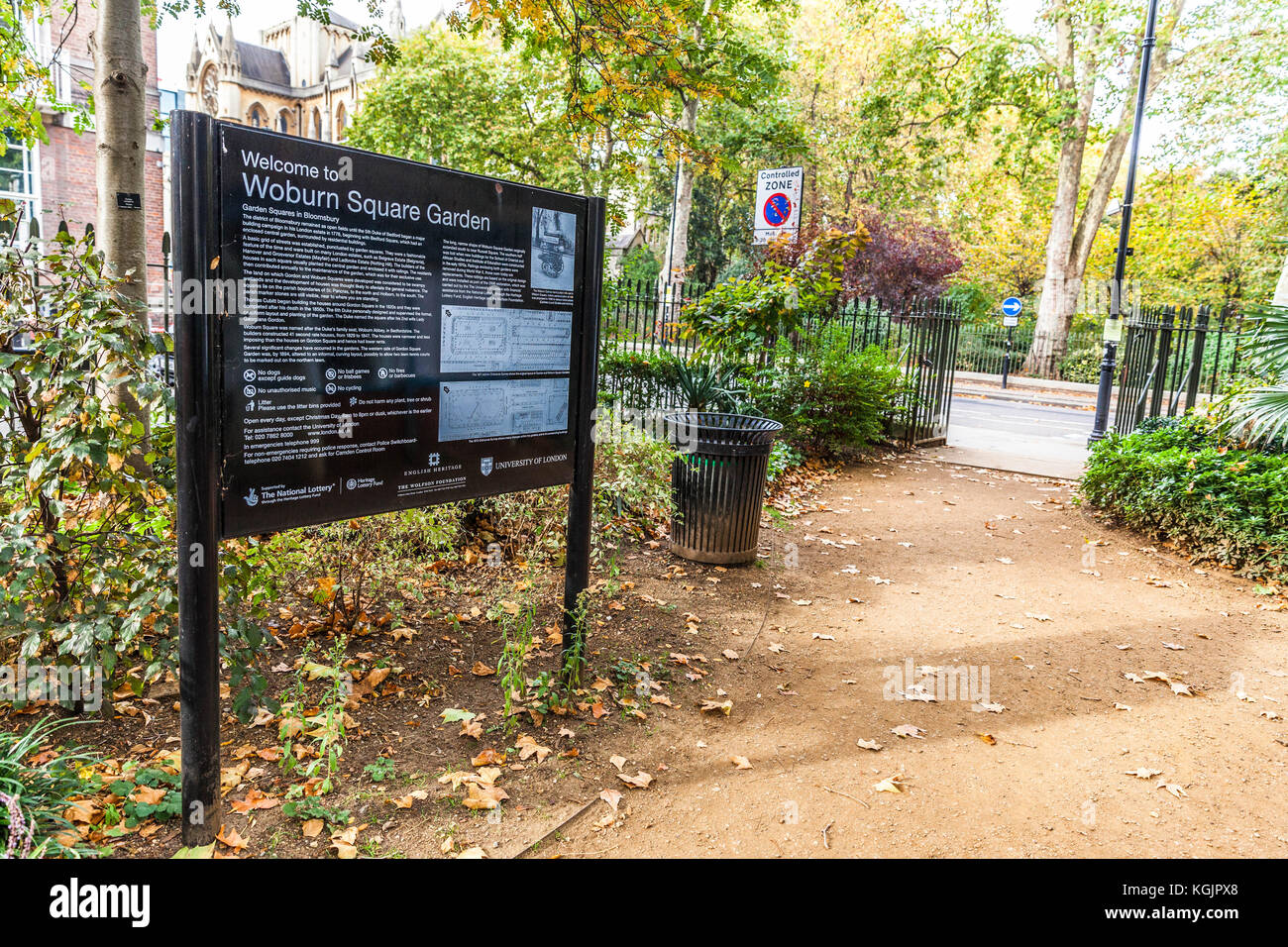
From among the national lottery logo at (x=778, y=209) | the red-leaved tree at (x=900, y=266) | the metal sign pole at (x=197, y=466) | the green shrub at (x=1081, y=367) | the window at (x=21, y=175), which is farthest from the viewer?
the red-leaved tree at (x=900, y=266)

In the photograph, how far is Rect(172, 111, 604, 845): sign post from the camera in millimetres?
2502

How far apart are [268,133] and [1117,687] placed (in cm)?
495

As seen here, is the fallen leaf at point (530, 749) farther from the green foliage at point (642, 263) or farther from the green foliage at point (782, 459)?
the green foliage at point (642, 263)

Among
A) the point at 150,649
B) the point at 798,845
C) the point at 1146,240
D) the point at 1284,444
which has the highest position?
the point at 1146,240

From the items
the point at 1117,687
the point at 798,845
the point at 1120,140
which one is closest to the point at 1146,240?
the point at 1120,140

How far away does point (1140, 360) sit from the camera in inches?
484

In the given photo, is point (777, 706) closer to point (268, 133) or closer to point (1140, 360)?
point (268, 133)

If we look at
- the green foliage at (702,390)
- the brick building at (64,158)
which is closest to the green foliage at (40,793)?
the green foliage at (702,390)

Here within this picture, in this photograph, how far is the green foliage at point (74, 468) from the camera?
2988 mm

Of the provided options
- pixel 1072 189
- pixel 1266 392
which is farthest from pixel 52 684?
pixel 1072 189

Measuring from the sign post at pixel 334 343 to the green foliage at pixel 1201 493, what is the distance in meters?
6.15

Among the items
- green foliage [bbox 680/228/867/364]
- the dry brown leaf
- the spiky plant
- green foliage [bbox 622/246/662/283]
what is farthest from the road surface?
green foliage [bbox 622/246/662/283]

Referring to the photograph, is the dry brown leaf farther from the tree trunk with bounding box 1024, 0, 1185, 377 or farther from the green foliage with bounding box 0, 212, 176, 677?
the tree trunk with bounding box 1024, 0, 1185, 377

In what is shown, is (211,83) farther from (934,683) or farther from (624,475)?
(934,683)
